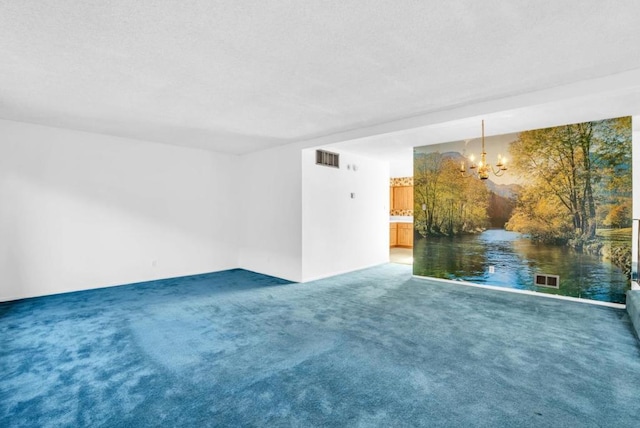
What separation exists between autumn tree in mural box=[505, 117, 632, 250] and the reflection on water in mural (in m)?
0.21

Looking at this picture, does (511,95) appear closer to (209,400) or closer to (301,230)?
(301,230)

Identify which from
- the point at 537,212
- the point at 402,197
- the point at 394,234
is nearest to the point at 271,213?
the point at 537,212

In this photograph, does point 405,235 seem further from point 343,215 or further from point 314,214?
point 314,214

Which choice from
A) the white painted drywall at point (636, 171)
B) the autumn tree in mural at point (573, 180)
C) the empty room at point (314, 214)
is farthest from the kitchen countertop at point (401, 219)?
the white painted drywall at point (636, 171)

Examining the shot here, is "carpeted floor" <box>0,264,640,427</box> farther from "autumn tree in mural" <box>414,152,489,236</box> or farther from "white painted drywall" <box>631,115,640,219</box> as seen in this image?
"white painted drywall" <box>631,115,640,219</box>

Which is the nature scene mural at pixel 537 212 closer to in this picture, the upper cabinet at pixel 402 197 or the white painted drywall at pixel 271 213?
the white painted drywall at pixel 271 213

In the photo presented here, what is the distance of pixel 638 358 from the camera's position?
2744mm

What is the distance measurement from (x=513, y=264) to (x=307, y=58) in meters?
4.43

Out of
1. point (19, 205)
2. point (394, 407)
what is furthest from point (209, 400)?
point (19, 205)

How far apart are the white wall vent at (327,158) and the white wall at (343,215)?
99 mm

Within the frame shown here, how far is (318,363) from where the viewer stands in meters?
2.70

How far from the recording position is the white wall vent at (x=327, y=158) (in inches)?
241

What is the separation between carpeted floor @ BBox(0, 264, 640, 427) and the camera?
2039 millimetres

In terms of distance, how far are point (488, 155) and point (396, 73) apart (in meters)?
3.02
